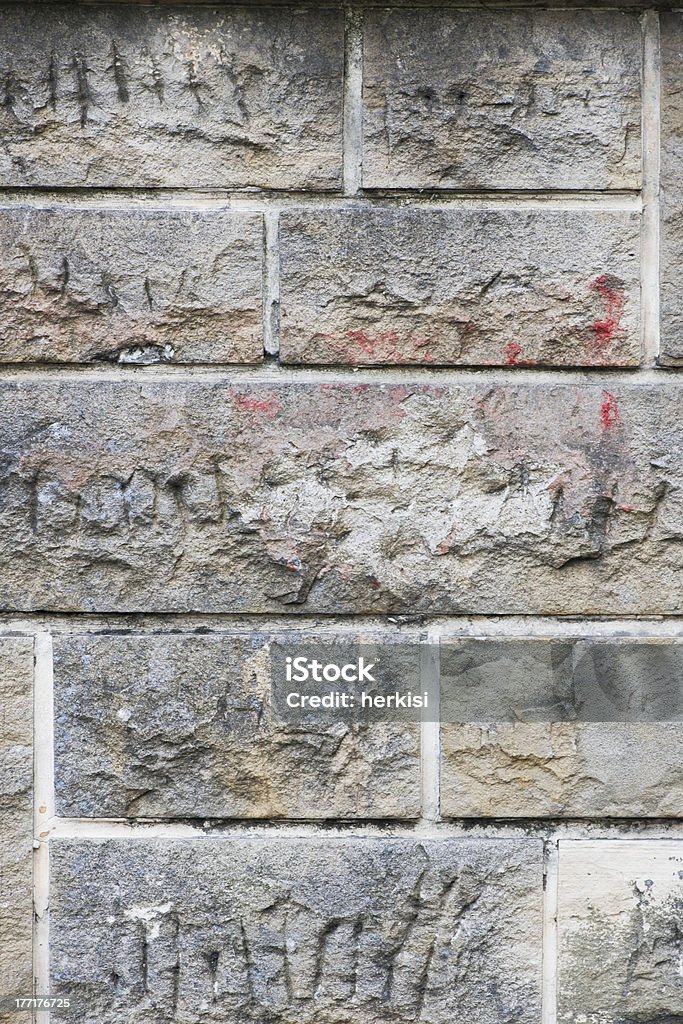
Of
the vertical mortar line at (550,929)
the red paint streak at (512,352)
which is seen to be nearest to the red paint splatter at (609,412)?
the red paint streak at (512,352)

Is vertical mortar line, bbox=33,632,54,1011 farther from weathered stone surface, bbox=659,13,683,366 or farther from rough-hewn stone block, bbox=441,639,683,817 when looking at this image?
weathered stone surface, bbox=659,13,683,366

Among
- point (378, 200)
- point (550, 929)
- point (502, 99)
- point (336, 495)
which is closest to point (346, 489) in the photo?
point (336, 495)

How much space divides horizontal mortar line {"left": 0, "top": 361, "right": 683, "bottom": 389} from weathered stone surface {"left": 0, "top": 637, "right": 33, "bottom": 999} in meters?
0.40

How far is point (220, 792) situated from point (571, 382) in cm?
79

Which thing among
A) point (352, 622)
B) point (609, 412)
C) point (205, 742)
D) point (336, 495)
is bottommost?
point (205, 742)

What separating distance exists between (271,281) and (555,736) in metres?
0.78

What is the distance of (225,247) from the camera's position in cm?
134

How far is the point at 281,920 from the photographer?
1359 millimetres

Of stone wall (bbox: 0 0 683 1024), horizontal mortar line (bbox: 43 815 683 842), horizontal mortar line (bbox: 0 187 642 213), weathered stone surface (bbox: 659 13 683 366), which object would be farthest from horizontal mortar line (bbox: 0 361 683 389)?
horizontal mortar line (bbox: 43 815 683 842)

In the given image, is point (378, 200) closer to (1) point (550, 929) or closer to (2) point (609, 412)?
(2) point (609, 412)

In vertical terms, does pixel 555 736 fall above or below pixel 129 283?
below

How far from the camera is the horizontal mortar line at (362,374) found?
1354mm

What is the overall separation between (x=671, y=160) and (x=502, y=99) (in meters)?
0.26

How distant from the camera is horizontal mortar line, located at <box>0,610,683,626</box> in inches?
53.7
